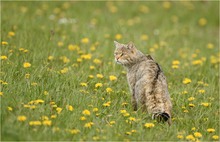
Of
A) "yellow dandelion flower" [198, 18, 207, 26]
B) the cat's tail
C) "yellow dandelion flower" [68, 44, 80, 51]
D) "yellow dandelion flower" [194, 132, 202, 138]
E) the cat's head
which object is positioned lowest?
"yellow dandelion flower" [194, 132, 202, 138]

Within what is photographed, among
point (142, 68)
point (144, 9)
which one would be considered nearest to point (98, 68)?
point (142, 68)

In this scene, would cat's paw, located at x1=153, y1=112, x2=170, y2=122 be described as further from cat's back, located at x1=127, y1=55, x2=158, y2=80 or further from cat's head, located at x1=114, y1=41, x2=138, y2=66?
cat's head, located at x1=114, y1=41, x2=138, y2=66

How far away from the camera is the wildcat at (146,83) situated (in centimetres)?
593

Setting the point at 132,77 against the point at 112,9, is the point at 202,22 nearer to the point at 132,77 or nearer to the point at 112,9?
the point at 112,9

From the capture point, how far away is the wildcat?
5.93 m

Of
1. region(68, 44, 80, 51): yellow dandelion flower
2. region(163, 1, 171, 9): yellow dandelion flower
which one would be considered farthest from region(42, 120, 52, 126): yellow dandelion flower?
region(163, 1, 171, 9): yellow dandelion flower

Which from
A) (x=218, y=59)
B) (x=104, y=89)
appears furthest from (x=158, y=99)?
(x=218, y=59)

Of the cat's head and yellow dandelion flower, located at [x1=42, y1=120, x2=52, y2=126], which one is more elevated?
the cat's head

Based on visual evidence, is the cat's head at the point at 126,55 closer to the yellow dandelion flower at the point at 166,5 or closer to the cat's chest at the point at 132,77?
the cat's chest at the point at 132,77

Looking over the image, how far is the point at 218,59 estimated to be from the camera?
945cm

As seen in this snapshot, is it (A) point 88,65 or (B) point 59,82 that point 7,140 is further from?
(A) point 88,65

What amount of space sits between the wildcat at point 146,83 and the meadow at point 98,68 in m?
0.15

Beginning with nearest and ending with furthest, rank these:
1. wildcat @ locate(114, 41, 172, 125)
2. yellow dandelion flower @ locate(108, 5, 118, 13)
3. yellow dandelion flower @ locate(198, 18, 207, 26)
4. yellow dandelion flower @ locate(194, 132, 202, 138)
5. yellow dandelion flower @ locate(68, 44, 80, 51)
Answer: yellow dandelion flower @ locate(194, 132, 202, 138) < wildcat @ locate(114, 41, 172, 125) < yellow dandelion flower @ locate(68, 44, 80, 51) < yellow dandelion flower @ locate(108, 5, 118, 13) < yellow dandelion flower @ locate(198, 18, 207, 26)

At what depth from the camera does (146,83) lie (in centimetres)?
614
